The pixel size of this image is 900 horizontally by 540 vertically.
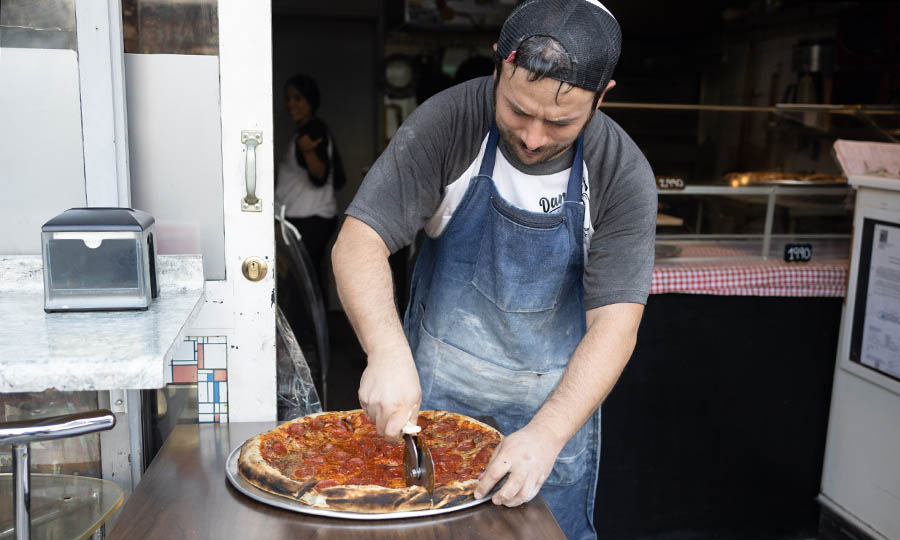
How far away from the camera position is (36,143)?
6.18ft

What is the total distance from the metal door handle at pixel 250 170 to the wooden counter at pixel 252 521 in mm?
675

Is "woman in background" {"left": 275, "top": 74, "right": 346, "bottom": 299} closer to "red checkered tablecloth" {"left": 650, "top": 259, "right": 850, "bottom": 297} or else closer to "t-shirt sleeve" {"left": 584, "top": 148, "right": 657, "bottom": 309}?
"red checkered tablecloth" {"left": 650, "top": 259, "right": 850, "bottom": 297}

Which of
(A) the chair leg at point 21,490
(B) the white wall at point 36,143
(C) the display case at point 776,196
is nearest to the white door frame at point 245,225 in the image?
(B) the white wall at point 36,143

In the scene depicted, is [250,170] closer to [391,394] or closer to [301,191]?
[391,394]

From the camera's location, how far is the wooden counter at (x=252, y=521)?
4.60 feet

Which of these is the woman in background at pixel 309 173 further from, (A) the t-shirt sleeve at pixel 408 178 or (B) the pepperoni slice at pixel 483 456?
(B) the pepperoni slice at pixel 483 456

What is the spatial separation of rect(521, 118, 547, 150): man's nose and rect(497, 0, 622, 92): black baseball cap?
0.12 metres

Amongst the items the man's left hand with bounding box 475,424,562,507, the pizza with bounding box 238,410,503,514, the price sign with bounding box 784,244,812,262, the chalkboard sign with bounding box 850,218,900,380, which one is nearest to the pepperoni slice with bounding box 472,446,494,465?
the pizza with bounding box 238,410,503,514

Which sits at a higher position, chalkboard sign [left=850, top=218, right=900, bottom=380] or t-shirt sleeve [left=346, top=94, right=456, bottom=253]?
t-shirt sleeve [left=346, top=94, right=456, bottom=253]

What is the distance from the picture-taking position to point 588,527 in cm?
220

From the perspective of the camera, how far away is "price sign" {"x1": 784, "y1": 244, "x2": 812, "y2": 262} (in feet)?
11.4

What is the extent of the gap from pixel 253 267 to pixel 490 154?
0.67m

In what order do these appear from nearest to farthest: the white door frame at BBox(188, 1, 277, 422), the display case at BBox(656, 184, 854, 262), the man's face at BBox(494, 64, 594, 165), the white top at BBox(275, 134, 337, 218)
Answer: the man's face at BBox(494, 64, 594, 165)
the white door frame at BBox(188, 1, 277, 422)
the display case at BBox(656, 184, 854, 262)
the white top at BBox(275, 134, 337, 218)

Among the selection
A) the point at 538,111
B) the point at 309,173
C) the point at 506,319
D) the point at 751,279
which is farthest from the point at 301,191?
the point at 538,111
